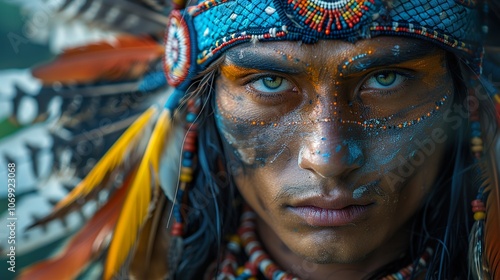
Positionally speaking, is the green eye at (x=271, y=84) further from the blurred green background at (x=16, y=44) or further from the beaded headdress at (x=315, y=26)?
the blurred green background at (x=16, y=44)

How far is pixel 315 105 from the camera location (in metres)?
1.45

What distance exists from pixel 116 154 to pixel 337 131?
2.49ft

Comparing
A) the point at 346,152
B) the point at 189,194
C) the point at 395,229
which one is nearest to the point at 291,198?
the point at 346,152

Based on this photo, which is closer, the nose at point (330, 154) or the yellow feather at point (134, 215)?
the nose at point (330, 154)

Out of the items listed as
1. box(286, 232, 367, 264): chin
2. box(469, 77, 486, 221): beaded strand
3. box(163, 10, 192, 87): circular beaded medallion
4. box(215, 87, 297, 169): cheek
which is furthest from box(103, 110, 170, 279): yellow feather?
box(469, 77, 486, 221): beaded strand

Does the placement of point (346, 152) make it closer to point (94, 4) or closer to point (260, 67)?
point (260, 67)

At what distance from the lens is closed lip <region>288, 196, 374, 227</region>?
150 cm

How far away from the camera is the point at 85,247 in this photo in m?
1.96

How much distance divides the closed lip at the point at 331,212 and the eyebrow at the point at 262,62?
A: 30 cm

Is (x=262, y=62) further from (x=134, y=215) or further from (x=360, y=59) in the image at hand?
(x=134, y=215)

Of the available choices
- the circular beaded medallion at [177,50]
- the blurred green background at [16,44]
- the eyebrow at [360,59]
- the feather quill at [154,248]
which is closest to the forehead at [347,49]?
the eyebrow at [360,59]

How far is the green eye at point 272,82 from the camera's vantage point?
4.87 feet

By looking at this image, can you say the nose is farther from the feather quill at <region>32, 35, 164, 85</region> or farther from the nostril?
the feather quill at <region>32, 35, 164, 85</region>

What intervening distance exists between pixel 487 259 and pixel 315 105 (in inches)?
24.3
